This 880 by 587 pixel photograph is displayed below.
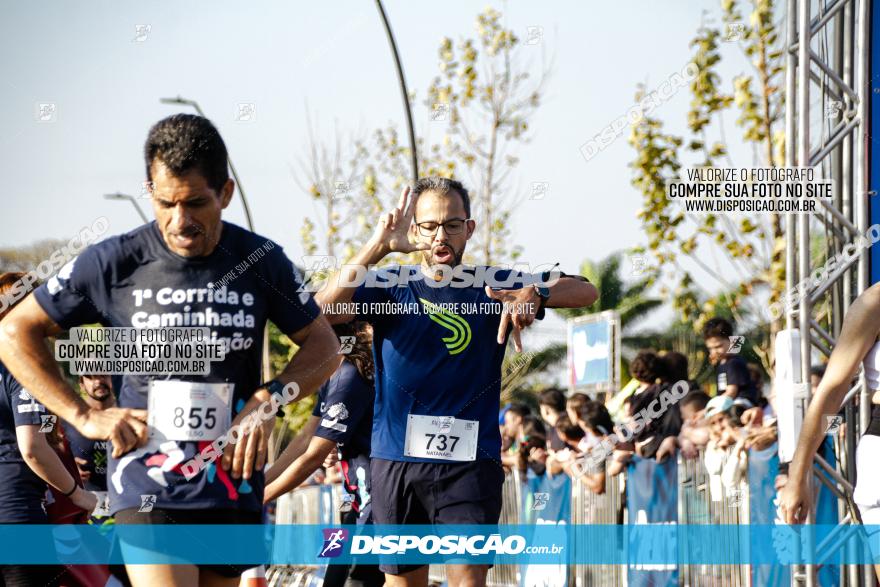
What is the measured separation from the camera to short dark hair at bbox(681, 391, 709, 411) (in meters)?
9.44

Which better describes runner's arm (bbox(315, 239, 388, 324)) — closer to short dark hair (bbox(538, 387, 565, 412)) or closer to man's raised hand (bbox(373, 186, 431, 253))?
man's raised hand (bbox(373, 186, 431, 253))

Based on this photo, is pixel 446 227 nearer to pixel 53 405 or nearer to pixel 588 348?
pixel 53 405

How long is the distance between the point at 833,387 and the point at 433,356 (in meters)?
2.05

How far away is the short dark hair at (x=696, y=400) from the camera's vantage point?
9438mm

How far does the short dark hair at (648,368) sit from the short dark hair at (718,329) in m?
0.66

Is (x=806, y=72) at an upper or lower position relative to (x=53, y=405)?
upper

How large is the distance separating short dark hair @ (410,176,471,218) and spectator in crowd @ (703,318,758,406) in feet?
13.0

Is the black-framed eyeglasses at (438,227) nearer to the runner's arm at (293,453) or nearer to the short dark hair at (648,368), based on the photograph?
the runner's arm at (293,453)

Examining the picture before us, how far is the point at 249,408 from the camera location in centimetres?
413

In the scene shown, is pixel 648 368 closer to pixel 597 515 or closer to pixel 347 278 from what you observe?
pixel 597 515

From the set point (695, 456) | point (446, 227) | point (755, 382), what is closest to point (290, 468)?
point (446, 227)

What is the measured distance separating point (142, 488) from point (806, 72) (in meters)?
5.09

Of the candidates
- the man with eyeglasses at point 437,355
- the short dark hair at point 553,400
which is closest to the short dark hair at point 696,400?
the short dark hair at point 553,400

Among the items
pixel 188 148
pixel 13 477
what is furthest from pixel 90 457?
pixel 188 148
